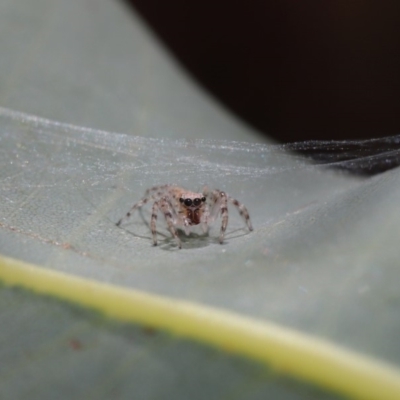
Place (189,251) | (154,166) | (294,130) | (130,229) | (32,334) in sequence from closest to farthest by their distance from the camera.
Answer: (32,334), (189,251), (130,229), (154,166), (294,130)

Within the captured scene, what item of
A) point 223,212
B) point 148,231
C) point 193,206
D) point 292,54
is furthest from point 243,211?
point 292,54

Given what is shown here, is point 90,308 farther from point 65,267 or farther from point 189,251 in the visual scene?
point 189,251

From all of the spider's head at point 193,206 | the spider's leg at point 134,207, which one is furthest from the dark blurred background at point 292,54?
the spider's leg at point 134,207

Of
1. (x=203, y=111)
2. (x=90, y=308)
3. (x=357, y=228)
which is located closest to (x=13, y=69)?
(x=203, y=111)

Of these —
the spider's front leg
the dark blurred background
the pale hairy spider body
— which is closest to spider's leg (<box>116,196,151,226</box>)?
the pale hairy spider body

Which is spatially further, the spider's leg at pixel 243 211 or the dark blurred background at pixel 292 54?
the dark blurred background at pixel 292 54

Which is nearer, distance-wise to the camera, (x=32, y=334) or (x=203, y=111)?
(x=32, y=334)

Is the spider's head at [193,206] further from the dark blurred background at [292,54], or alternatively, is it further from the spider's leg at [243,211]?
the dark blurred background at [292,54]
